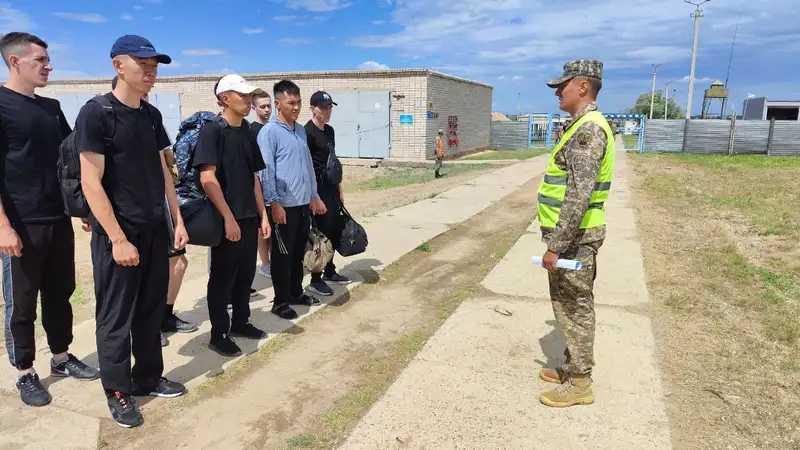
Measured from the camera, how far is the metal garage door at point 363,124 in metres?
20.1

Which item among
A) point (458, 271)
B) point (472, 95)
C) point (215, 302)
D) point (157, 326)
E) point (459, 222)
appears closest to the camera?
point (157, 326)

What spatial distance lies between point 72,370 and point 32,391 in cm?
29

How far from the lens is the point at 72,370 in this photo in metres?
3.29

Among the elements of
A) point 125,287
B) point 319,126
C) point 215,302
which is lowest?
point 215,302

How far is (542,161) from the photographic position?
21172mm

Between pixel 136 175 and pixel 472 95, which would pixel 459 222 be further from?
pixel 472 95

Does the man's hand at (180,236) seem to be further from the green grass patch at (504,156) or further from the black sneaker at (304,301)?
the green grass patch at (504,156)

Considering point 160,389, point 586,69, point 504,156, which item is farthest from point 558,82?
point 504,156

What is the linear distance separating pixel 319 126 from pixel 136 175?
221cm

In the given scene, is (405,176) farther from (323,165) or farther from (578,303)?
(578,303)

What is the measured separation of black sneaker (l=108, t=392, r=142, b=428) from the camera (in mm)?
2812

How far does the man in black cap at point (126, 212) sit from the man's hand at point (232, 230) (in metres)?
0.48

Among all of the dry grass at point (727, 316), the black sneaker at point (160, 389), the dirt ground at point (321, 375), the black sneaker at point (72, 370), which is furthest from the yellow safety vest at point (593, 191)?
the black sneaker at point (72, 370)

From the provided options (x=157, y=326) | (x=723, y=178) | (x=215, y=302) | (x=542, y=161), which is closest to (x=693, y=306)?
(x=215, y=302)
